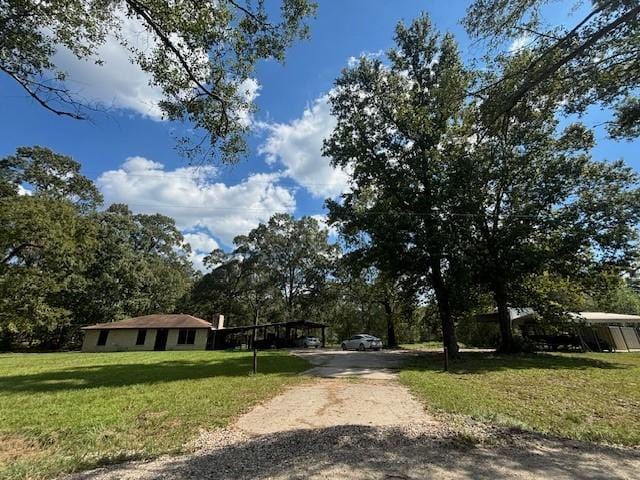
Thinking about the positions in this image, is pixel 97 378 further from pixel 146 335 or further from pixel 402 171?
pixel 146 335

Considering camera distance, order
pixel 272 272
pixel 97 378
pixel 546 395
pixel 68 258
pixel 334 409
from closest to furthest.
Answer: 1. pixel 334 409
2. pixel 546 395
3. pixel 97 378
4. pixel 68 258
5. pixel 272 272

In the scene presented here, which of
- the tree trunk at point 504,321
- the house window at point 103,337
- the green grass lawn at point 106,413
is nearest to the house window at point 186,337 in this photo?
the house window at point 103,337

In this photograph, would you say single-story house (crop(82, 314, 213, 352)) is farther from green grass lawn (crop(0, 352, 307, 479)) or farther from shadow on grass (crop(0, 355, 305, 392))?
green grass lawn (crop(0, 352, 307, 479))

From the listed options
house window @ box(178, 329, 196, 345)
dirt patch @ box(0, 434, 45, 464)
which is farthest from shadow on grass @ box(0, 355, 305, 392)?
house window @ box(178, 329, 196, 345)

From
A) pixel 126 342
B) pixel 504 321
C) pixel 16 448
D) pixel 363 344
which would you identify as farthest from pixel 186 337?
pixel 16 448

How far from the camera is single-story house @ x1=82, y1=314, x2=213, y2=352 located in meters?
30.0

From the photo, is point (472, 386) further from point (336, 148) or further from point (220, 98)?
point (336, 148)

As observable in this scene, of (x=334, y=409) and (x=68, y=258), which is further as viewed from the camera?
(x=68, y=258)

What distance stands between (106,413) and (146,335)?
1067 inches

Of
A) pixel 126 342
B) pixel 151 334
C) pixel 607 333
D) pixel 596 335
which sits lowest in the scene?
pixel 596 335

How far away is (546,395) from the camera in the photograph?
8.20 m

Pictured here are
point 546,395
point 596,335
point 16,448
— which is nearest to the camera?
point 16,448

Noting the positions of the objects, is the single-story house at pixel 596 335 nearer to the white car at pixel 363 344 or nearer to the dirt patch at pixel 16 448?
the white car at pixel 363 344

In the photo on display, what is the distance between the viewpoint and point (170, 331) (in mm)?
30953
